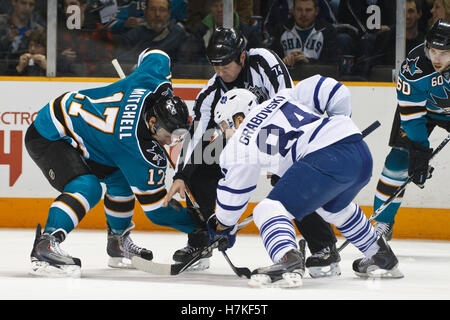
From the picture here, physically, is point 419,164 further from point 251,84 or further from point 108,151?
point 108,151

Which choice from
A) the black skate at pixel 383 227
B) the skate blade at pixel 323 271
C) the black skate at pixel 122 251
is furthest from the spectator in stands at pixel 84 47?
the skate blade at pixel 323 271

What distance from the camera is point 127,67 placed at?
17.6 feet

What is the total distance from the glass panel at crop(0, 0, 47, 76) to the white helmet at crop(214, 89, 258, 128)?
2420 millimetres

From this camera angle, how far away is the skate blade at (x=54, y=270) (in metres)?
3.34

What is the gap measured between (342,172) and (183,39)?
2.55 metres

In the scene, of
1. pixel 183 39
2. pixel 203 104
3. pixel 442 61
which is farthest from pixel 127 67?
pixel 442 61

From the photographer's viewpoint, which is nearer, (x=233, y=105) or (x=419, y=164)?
(x=233, y=105)

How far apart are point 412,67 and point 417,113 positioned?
25 centimetres

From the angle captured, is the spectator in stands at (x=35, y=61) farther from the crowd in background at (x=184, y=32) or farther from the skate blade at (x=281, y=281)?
the skate blade at (x=281, y=281)

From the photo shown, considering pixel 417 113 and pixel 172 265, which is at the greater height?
pixel 417 113

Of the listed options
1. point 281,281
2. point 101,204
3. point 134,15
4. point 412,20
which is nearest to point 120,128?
point 281,281

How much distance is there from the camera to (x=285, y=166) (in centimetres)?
317

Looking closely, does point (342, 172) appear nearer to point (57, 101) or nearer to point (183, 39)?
point (57, 101)

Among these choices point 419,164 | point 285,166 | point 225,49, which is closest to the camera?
point 285,166
